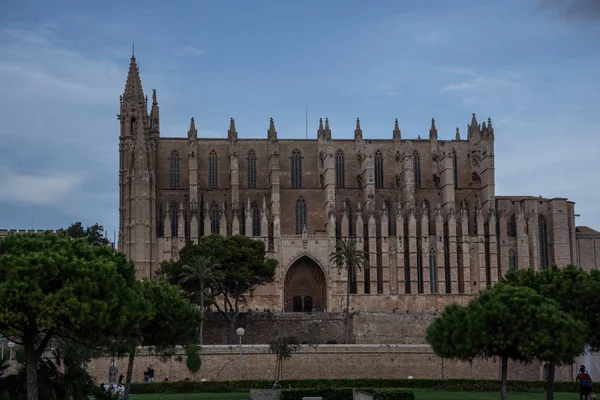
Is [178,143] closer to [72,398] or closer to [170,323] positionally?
[170,323]

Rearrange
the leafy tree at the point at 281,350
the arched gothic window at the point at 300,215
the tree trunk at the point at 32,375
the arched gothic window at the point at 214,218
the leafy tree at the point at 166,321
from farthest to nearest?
the arched gothic window at the point at 300,215 < the arched gothic window at the point at 214,218 < the leafy tree at the point at 281,350 < the leafy tree at the point at 166,321 < the tree trunk at the point at 32,375

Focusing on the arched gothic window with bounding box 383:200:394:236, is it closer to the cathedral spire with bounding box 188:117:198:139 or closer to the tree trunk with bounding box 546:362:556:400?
the cathedral spire with bounding box 188:117:198:139

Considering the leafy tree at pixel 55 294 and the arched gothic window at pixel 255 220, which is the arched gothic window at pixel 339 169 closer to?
the arched gothic window at pixel 255 220

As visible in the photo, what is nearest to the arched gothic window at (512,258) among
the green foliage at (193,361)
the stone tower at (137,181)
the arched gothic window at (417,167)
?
the arched gothic window at (417,167)

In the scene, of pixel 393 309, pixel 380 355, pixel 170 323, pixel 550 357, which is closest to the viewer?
pixel 550 357

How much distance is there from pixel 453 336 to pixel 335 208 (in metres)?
45.9

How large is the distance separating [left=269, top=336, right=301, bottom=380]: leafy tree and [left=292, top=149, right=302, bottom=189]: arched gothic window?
107 ft

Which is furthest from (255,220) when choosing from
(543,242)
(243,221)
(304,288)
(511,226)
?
(543,242)

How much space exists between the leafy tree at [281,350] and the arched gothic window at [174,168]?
31.9 m

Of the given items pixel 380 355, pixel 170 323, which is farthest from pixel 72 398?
pixel 380 355

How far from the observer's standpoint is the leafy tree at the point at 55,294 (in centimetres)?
2822

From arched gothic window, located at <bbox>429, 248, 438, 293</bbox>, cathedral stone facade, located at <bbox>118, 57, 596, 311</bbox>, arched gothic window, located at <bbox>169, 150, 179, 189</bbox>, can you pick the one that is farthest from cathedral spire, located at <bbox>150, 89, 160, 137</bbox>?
arched gothic window, located at <bbox>429, 248, 438, 293</bbox>

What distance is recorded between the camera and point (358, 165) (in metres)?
86.2

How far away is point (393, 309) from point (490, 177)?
15.5 m
